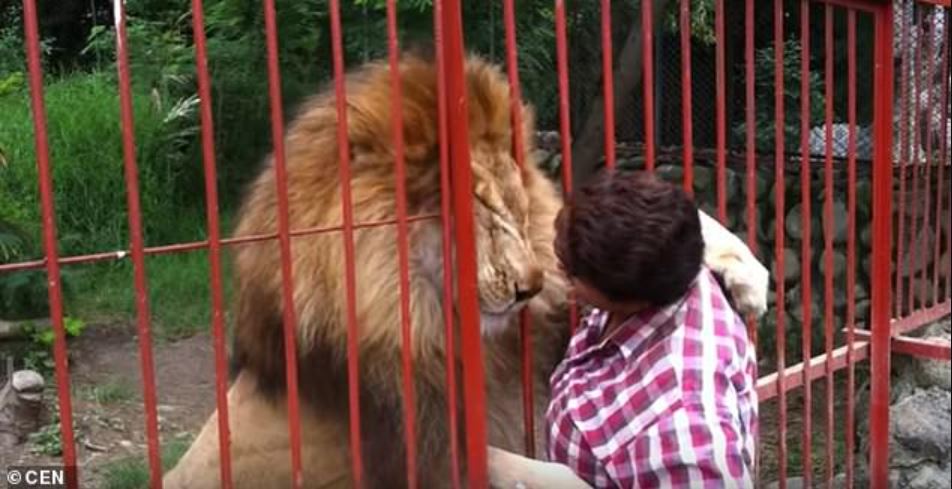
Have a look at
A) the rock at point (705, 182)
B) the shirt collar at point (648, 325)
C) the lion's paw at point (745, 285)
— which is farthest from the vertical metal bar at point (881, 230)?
the rock at point (705, 182)

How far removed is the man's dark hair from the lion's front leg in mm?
404

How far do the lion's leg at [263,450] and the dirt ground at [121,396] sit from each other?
1.78 meters

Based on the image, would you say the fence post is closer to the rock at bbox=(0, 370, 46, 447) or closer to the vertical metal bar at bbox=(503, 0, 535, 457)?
the vertical metal bar at bbox=(503, 0, 535, 457)

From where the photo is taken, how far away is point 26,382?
458 centimetres

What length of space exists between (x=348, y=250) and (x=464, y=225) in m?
0.24

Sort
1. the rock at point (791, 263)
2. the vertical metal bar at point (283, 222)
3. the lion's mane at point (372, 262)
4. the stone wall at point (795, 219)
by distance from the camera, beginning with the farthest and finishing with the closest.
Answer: the rock at point (791, 263) < the stone wall at point (795, 219) < the lion's mane at point (372, 262) < the vertical metal bar at point (283, 222)

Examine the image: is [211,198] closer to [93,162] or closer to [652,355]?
[652,355]

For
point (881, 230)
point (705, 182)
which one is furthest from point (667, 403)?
point (705, 182)

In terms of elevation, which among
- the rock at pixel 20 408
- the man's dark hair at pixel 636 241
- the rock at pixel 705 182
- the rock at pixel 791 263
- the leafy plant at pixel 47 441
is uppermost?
the man's dark hair at pixel 636 241

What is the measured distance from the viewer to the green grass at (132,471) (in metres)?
4.09

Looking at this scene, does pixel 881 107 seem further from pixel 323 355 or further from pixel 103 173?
pixel 103 173

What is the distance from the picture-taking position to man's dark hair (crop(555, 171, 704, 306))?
176 centimetres

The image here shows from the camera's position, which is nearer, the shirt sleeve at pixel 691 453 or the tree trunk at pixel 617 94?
the shirt sleeve at pixel 691 453

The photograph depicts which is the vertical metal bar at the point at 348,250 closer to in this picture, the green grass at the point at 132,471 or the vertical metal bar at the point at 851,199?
the vertical metal bar at the point at 851,199
